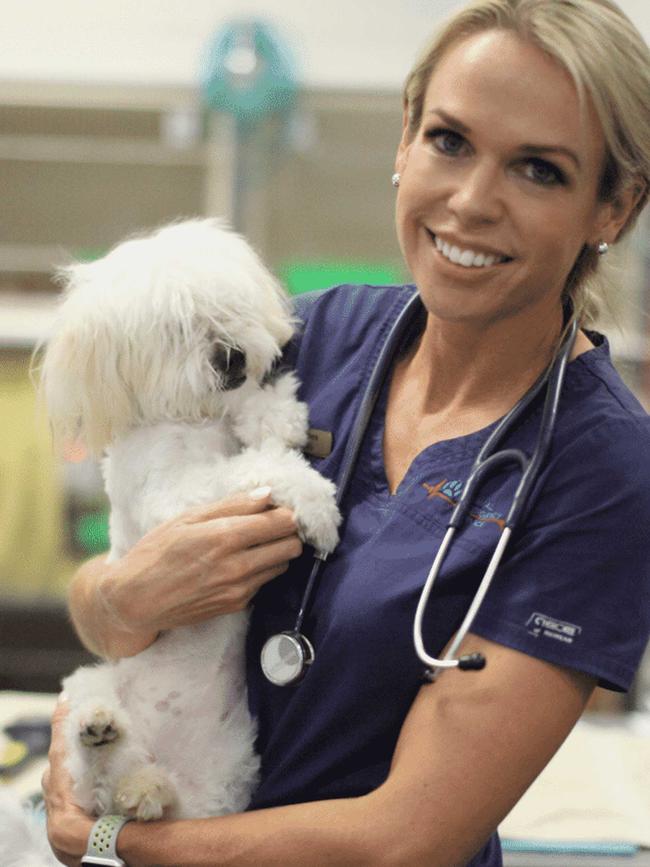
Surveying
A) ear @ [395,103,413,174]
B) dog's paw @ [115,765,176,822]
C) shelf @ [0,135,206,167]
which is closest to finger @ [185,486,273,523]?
dog's paw @ [115,765,176,822]

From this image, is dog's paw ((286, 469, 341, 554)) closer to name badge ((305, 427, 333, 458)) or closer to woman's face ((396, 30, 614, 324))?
name badge ((305, 427, 333, 458))

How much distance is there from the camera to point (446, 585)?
1.09 m

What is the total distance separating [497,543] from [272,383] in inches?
16.6

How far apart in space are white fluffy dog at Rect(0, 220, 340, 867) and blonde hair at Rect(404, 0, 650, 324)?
42 centimetres

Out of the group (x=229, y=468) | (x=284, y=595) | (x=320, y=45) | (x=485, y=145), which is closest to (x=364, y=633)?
(x=284, y=595)

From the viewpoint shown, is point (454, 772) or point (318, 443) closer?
point (454, 772)

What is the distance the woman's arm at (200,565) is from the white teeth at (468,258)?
0.34 metres

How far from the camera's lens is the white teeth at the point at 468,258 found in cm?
111

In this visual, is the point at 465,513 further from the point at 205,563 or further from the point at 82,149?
the point at 82,149

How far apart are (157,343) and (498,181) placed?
50 cm

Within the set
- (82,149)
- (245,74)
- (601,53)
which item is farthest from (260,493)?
(82,149)

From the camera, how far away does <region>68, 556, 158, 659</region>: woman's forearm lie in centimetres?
125

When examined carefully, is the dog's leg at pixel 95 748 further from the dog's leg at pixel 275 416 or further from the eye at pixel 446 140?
the eye at pixel 446 140

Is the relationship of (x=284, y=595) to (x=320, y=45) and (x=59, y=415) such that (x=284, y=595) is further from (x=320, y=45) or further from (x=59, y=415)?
(x=320, y=45)
